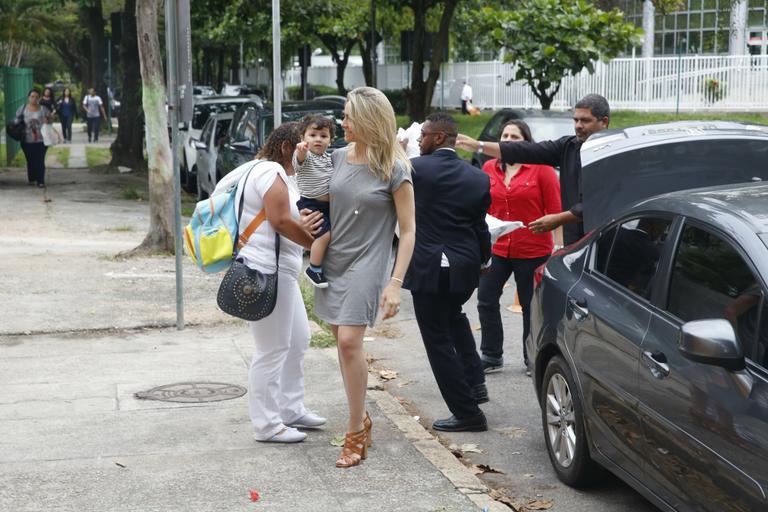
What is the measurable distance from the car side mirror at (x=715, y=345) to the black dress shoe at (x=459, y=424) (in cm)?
279

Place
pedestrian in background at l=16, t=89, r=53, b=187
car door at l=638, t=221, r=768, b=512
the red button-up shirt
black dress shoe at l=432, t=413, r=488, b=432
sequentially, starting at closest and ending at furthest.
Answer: car door at l=638, t=221, r=768, b=512 < black dress shoe at l=432, t=413, r=488, b=432 < the red button-up shirt < pedestrian in background at l=16, t=89, r=53, b=187

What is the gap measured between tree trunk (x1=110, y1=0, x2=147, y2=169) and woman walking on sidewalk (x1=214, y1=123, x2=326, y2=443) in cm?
1877

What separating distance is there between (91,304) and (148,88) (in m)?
3.20

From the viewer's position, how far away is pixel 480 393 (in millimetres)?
7445

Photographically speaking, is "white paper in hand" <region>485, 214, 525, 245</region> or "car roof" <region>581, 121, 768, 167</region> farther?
"white paper in hand" <region>485, 214, 525, 245</region>

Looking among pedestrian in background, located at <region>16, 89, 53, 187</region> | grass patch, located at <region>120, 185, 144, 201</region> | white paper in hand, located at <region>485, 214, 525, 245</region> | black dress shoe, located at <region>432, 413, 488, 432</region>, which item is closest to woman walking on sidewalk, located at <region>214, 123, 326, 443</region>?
black dress shoe, located at <region>432, 413, 488, 432</region>

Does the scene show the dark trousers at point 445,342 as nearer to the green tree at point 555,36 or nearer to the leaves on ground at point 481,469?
the leaves on ground at point 481,469

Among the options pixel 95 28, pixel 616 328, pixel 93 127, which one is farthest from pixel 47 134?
pixel 93 127

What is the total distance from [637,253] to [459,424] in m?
1.90

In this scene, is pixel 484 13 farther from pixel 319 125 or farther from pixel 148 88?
pixel 319 125

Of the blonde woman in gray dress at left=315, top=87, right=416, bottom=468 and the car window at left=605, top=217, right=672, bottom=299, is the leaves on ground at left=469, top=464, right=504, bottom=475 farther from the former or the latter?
the car window at left=605, top=217, right=672, bottom=299

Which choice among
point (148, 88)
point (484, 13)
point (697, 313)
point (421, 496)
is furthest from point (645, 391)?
point (484, 13)

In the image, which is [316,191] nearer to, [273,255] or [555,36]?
[273,255]

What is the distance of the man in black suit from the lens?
6.64 m
